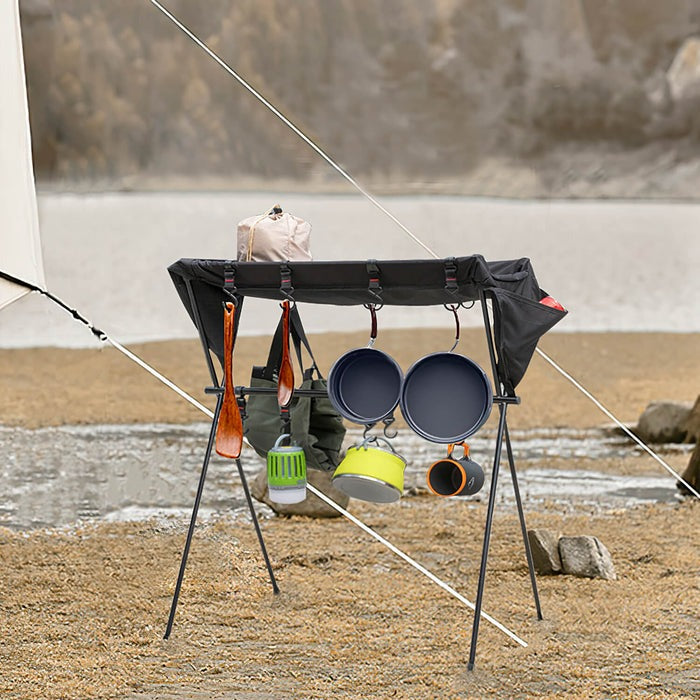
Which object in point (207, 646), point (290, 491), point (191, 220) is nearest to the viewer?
point (290, 491)

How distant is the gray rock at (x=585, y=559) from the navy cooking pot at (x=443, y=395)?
803 millimetres

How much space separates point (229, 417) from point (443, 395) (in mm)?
381

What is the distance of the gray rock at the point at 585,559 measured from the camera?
228 centimetres

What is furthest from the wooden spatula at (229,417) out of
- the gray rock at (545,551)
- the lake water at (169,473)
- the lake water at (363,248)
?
the lake water at (363,248)

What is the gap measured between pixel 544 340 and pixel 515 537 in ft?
11.5

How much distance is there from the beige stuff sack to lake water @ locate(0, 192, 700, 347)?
2505 mm

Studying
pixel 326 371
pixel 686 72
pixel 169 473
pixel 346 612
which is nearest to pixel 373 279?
pixel 346 612

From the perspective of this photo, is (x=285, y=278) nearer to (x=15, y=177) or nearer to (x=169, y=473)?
(x=15, y=177)

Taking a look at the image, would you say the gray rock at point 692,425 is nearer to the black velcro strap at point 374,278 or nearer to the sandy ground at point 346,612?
the sandy ground at point 346,612

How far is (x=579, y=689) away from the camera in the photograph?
164cm

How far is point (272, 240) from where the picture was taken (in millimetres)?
1747

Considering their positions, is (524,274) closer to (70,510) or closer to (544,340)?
(70,510)

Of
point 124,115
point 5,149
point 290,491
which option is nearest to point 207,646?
point 290,491

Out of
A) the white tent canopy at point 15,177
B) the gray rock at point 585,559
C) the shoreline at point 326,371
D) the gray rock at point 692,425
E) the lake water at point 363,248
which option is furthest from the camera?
the shoreline at point 326,371
